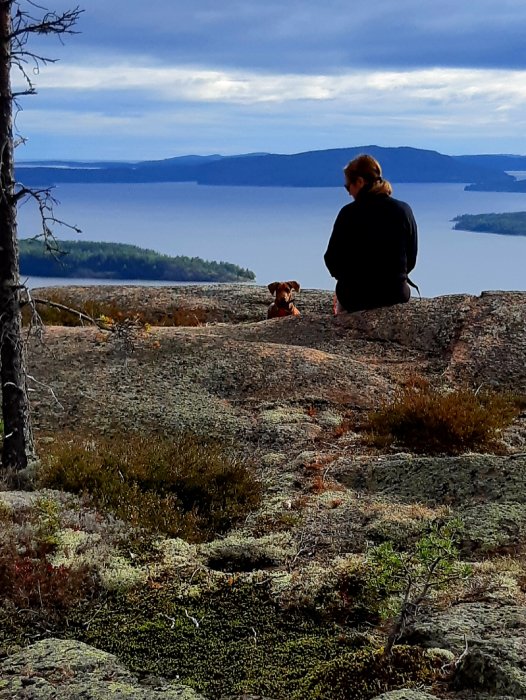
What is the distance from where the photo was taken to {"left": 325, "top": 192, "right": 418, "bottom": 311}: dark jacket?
47.1ft

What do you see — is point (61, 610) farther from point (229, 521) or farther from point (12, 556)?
point (229, 521)

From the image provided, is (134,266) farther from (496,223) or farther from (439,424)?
(439,424)

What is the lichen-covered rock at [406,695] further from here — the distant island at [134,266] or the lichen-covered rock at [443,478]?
the distant island at [134,266]

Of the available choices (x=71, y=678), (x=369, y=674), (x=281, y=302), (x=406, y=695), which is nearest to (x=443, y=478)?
(x=369, y=674)

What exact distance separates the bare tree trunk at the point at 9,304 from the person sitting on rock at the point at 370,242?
8169mm

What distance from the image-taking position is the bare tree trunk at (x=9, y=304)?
701 cm

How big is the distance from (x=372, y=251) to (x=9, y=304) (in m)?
8.65

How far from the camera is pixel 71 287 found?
21688 mm

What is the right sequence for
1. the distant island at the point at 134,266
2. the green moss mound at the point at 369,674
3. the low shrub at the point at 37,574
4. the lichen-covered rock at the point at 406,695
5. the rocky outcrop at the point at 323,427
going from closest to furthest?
1. the lichen-covered rock at the point at 406,695
2. the green moss mound at the point at 369,674
3. the rocky outcrop at the point at 323,427
4. the low shrub at the point at 37,574
5. the distant island at the point at 134,266

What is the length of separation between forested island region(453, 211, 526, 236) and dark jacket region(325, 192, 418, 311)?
76971mm

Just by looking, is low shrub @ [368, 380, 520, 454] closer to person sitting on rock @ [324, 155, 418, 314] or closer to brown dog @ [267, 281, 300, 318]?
person sitting on rock @ [324, 155, 418, 314]

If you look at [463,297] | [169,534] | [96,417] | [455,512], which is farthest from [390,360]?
[169,534]

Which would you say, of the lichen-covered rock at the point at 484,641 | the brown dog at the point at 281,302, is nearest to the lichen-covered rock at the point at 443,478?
the lichen-covered rock at the point at 484,641

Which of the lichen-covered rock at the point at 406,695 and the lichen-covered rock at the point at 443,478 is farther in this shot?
the lichen-covered rock at the point at 443,478
